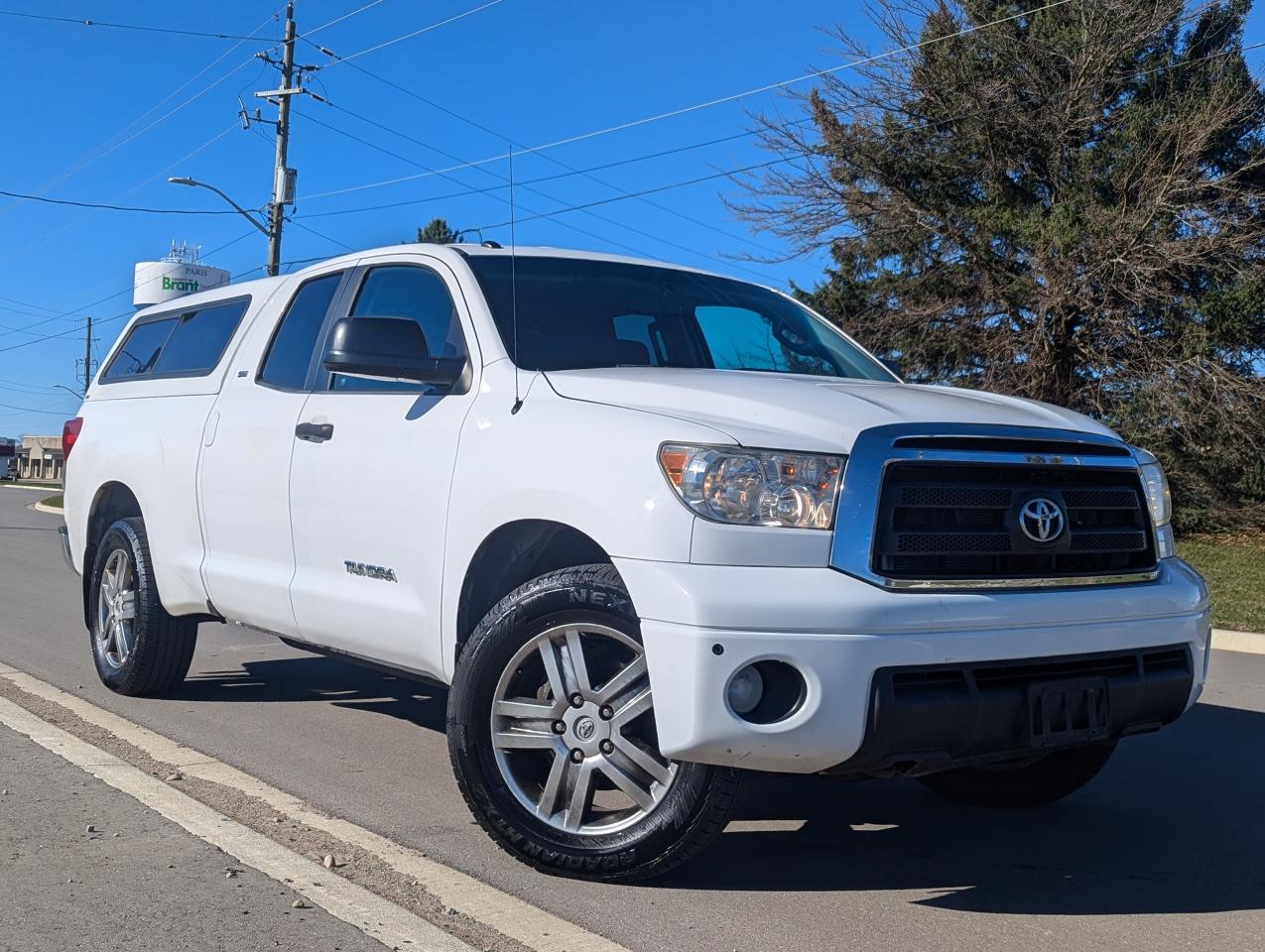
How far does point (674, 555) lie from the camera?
3.57 metres

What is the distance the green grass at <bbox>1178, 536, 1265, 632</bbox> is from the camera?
12.0 m

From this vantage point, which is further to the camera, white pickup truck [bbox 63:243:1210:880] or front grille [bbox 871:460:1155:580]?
front grille [bbox 871:460:1155:580]

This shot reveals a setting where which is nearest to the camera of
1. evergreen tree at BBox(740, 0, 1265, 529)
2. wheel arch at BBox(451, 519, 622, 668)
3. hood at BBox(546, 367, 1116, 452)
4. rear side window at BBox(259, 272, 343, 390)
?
hood at BBox(546, 367, 1116, 452)

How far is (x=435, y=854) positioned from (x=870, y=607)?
5.42 feet

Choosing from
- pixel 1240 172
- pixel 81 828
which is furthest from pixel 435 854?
pixel 1240 172

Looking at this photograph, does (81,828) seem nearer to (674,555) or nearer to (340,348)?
(340,348)

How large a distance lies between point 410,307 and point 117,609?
8.62 ft

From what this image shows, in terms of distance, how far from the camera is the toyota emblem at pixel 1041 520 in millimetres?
3785

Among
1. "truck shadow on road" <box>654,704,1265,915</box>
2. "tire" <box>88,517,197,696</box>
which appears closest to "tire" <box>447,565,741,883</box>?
"truck shadow on road" <box>654,704,1265,915</box>

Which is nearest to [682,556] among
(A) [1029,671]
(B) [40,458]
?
(A) [1029,671]

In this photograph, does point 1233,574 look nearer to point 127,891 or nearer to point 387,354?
point 387,354

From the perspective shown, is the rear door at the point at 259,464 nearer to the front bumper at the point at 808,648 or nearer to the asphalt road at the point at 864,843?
the asphalt road at the point at 864,843

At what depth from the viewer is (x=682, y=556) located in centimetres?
356

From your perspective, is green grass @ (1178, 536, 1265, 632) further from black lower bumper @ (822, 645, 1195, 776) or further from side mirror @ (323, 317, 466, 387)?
side mirror @ (323, 317, 466, 387)
